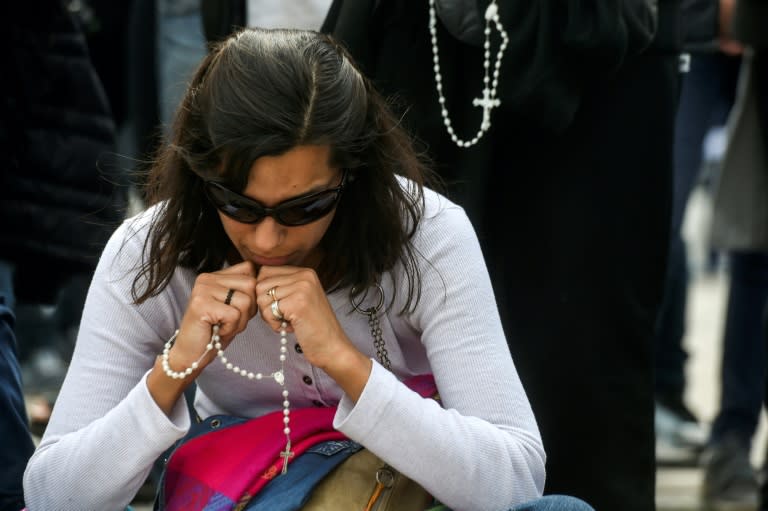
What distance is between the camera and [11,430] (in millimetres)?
2658

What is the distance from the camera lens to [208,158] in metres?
2.27

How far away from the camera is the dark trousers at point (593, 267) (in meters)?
3.02

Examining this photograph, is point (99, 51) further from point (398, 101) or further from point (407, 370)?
point (407, 370)

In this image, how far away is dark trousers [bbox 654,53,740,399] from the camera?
4.32 m

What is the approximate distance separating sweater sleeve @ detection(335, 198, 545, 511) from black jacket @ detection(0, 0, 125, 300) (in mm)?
971

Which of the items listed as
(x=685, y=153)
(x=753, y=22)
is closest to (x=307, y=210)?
(x=753, y=22)

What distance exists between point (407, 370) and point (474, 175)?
580 mm

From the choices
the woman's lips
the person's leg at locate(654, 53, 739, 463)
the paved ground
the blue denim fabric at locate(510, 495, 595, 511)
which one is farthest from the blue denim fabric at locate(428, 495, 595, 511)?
the person's leg at locate(654, 53, 739, 463)

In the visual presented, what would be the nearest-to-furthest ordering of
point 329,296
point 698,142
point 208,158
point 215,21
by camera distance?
point 208,158, point 329,296, point 215,21, point 698,142

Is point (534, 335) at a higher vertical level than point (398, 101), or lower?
lower

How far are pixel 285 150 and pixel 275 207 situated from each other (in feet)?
0.30


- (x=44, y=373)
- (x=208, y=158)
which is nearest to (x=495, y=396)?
(x=208, y=158)

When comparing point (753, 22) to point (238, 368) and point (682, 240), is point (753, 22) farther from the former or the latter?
point (238, 368)

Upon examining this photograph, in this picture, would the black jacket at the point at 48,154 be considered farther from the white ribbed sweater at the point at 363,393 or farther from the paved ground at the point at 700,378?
the paved ground at the point at 700,378
